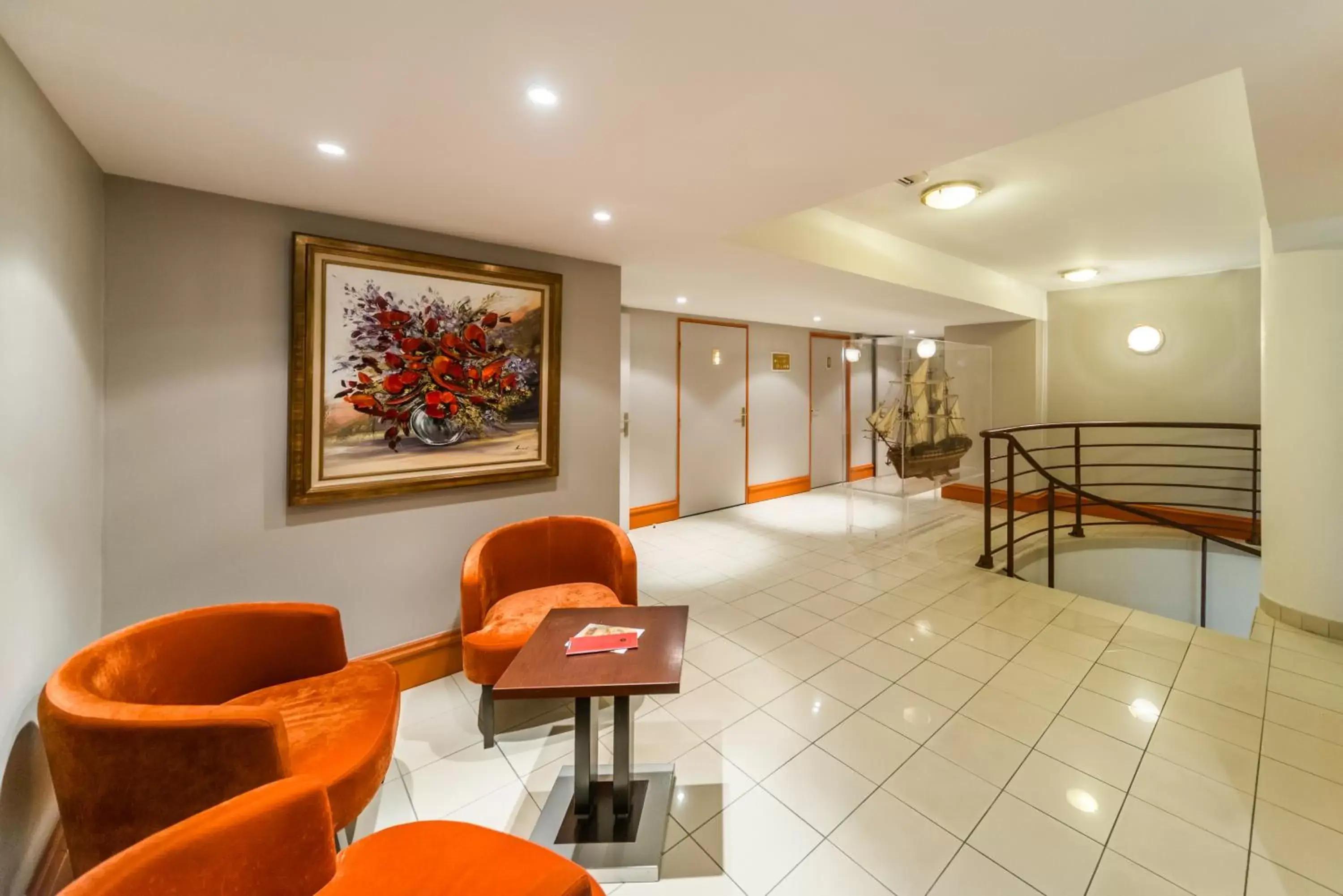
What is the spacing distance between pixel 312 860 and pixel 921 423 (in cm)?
509

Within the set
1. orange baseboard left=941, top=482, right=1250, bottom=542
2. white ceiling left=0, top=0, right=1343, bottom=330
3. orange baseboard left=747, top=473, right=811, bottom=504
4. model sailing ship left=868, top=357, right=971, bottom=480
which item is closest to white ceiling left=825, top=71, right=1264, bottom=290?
white ceiling left=0, top=0, right=1343, bottom=330

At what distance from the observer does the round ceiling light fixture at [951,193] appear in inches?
109

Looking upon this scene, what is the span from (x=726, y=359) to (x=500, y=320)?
3.69 meters

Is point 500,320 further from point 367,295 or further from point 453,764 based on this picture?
point 453,764

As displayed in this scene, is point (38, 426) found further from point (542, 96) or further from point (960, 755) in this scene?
point (960, 755)

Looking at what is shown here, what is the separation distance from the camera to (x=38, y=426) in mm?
1409

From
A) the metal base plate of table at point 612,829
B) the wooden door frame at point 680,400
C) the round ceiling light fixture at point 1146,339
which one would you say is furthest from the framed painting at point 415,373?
the round ceiling light fixture at point 1146,339

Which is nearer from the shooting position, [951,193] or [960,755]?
[960,755]

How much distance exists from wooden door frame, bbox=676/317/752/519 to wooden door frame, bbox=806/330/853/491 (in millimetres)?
1125

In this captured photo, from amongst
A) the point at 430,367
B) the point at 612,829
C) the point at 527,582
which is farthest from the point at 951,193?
the point at 612,829

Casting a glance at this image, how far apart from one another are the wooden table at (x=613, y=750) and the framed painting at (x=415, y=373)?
1172mm

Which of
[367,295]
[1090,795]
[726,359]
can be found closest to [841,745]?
[1090,795]

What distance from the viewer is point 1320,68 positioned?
1.36 meters

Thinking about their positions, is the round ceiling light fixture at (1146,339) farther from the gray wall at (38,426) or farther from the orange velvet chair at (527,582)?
the gray wall at (38,426)
